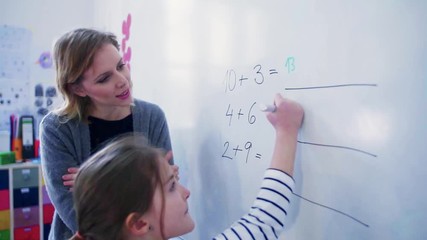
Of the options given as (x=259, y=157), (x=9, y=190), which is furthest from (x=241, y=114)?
(x=9, y=190)

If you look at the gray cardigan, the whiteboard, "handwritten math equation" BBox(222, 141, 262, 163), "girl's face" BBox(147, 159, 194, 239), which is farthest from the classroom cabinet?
"girl's face" BBox(147, 159, 194, 239)

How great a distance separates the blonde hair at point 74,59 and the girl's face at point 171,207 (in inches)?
15.0

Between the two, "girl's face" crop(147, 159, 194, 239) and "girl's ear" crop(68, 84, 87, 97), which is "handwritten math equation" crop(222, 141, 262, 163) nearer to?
"girl's face" crop(147, 159, 194, 239)

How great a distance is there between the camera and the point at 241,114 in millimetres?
824

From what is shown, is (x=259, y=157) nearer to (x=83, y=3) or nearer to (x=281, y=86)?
(x=281, y=86)

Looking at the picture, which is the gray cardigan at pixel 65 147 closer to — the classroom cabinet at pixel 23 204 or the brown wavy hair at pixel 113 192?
the brown wavy hair at pixel 113 192

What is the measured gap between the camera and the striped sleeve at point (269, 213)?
646mm

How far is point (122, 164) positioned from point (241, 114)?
1.07ft

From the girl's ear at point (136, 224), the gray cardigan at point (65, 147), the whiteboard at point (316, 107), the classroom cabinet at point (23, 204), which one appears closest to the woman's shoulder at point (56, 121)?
the gray cardigan at point (65, 147)

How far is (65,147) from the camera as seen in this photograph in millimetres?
902

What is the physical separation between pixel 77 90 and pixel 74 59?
0.10 metres

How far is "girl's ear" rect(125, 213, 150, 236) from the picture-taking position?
0.57 metres

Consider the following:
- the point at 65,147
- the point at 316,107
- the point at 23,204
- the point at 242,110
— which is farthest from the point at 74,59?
the point at 23,204

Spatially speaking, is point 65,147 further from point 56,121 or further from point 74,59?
point 74,59
